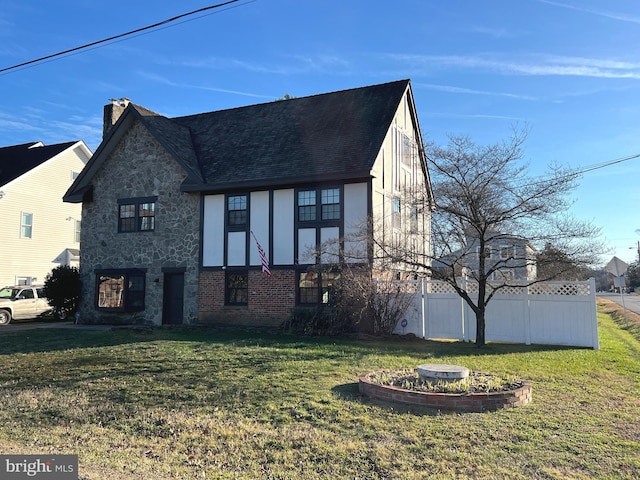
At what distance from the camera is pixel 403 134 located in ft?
66.9

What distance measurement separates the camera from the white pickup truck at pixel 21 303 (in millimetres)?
21812

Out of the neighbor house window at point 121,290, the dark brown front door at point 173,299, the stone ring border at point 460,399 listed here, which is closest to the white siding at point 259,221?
the dark brown front door at point 173,299

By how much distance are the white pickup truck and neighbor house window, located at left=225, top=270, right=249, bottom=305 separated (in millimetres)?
10051

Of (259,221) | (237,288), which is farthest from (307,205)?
(237,288)

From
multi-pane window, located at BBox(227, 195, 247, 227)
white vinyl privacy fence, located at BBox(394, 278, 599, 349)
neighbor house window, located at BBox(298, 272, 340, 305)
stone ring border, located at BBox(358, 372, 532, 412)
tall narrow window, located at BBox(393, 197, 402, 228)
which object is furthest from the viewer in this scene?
tall narrow window, located at BBox(393, 197, 402, 228)

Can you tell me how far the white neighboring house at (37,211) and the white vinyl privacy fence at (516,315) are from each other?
23534 millimetres

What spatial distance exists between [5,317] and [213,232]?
11.1 meters

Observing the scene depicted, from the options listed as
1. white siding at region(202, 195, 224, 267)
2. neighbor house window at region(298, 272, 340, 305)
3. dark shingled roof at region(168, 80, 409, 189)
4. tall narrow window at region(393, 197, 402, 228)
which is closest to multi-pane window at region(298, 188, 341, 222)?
dark shingled roof at region(168, 80, 409, 189)

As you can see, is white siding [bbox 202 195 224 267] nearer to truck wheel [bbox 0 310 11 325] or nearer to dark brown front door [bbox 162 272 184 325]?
dark brown front door [bbox 162 272 184 325]

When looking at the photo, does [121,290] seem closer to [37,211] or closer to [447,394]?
[37,211]

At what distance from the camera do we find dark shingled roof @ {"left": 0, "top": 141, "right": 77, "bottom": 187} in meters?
29.3

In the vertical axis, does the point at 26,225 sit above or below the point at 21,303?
above

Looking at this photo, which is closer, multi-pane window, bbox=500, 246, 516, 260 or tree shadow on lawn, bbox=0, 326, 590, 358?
tree shadow on lawn, bbox=0, 326, 590, 358

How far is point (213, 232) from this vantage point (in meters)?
18.5
